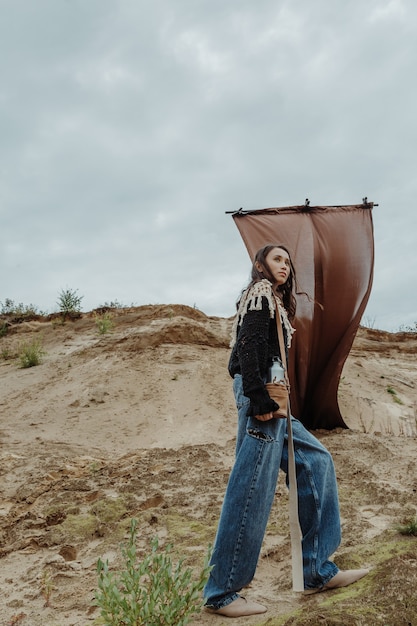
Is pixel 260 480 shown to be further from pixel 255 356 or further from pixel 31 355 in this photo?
pixel 31 355

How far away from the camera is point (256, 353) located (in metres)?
2.14

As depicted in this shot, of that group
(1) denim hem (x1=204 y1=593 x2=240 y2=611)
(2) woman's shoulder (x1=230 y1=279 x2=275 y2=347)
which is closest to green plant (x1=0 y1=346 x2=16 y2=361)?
(2) woman's shoulder (x1=230 y1=279 x2=275 y2=347)

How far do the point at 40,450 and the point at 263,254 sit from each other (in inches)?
156

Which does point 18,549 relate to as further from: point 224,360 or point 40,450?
point 224,360

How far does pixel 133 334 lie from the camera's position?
30.8ft

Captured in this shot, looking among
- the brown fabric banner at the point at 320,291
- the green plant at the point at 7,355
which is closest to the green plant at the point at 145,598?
the brown fabric banner at the point at 320,291

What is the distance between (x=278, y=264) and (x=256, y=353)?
1.62ft

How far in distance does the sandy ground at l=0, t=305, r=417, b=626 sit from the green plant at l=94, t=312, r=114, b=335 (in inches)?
6.8

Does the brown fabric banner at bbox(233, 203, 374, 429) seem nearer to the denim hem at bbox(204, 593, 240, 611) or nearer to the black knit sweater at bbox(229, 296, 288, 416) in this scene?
the black knit sweater at bbox(229, 296, 288, 416)

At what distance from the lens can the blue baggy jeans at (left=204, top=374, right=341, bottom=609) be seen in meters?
2.07

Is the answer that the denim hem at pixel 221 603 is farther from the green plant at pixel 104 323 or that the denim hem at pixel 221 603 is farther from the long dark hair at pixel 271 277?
the green plant at pixel 104 323

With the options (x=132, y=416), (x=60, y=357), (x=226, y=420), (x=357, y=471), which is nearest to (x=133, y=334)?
(x=60, y=357)

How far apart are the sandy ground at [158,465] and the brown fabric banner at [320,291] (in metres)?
0.47

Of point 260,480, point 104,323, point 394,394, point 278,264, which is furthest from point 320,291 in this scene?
point 104,323
